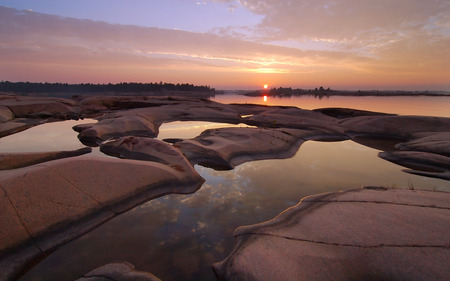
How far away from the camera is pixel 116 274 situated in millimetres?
3145

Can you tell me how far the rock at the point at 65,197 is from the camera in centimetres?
369

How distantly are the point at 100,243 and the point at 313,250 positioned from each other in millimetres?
3594

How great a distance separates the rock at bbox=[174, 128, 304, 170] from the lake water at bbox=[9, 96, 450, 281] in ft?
1.84

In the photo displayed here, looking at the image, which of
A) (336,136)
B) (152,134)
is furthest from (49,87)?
(336,136)

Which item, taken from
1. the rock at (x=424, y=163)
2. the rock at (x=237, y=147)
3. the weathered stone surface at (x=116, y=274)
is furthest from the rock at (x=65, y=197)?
the rock at (x=424, y=163)

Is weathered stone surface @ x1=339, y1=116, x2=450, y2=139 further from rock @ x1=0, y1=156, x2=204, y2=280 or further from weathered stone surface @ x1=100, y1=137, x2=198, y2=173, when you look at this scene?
rock @ x1=0, y1=156, x2=204, y2=280

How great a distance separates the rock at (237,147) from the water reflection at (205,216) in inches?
24.8

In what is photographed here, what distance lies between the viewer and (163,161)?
7.36m

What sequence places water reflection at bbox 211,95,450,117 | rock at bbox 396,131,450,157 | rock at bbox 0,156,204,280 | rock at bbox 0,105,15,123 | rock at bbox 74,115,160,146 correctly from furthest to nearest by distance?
water reflection at bbox 211,95,450,117
rock at bbox 0,105,15,123
rock at bbox 74,115,160,146
rock at bbox 396,131,450,157
rock at bbox 0,156,204,280

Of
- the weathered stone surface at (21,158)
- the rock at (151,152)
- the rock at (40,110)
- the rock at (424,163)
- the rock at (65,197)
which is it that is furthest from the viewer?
the rock at (40,110)

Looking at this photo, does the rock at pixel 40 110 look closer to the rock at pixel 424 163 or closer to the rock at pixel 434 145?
the rock at pixel 424 163

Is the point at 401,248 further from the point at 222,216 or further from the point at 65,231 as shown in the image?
the point at 65,231

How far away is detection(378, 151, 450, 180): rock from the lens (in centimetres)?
773

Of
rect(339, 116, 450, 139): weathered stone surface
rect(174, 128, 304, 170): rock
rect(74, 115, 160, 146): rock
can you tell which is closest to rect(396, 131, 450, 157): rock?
rect(339, 116, 450, 139): weathered stone surface
